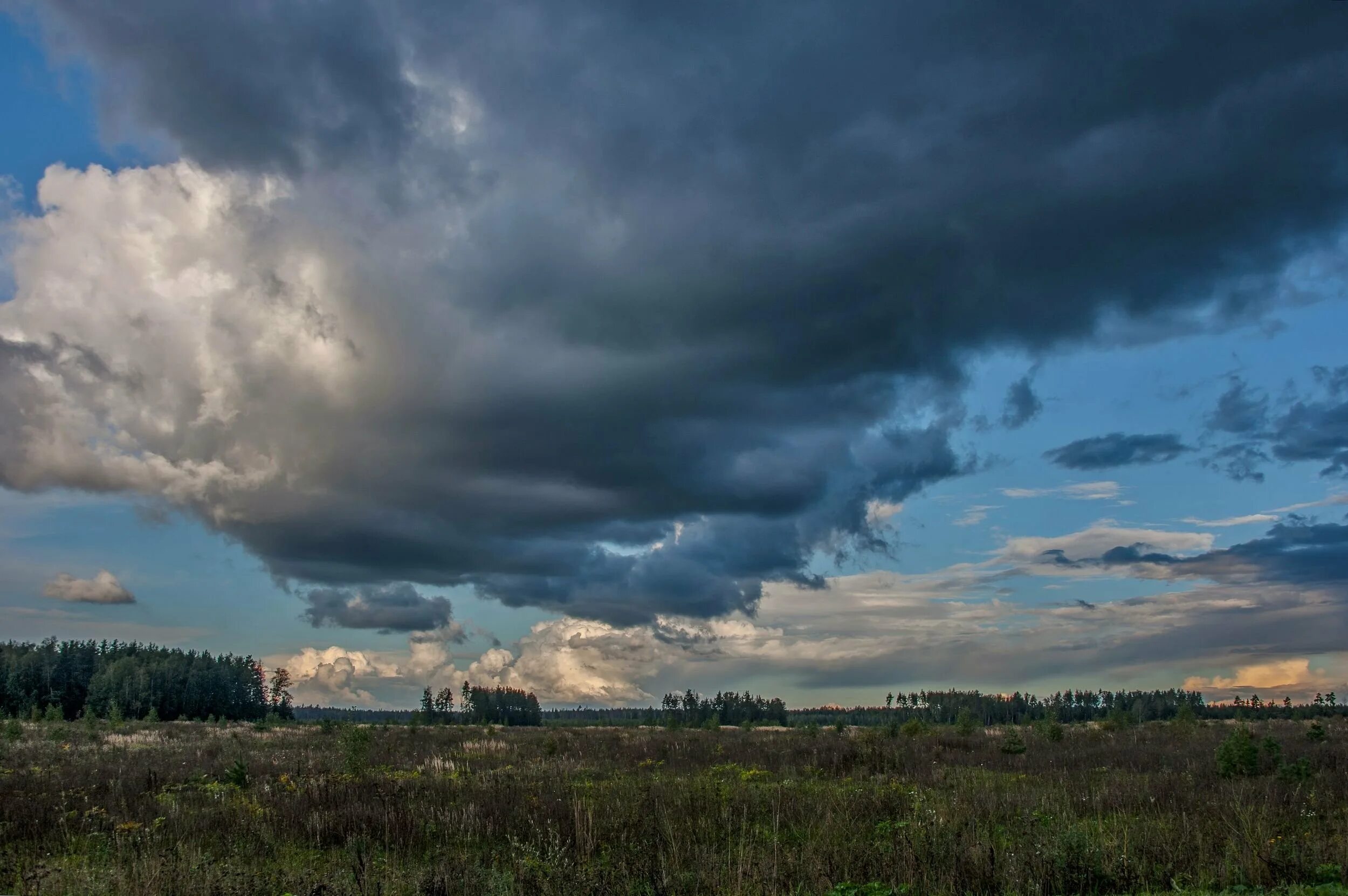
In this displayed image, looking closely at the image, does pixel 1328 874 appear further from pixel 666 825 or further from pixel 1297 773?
pixel 1297 773

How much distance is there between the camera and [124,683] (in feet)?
338

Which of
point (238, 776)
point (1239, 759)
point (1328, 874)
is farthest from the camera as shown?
point (1239, 759)

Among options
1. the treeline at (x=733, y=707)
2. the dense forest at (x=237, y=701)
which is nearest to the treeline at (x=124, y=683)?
the dense forest at (x=237, y=701)

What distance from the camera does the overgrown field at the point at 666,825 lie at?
421 inches

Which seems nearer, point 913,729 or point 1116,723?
point 913,729

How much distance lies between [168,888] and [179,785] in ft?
39.7

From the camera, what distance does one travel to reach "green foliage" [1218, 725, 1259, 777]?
75.3 feet

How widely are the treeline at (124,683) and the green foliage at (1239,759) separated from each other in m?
93.4

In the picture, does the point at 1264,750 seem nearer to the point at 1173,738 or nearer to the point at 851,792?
the point at 851,792

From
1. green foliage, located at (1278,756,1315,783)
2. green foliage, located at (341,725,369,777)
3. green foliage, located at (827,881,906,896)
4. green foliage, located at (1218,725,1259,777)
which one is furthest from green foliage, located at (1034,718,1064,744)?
green foliage, located at (827,881,906,896)

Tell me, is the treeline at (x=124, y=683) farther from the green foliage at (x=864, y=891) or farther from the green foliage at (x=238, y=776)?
the green foliage at (x=864, y=891)

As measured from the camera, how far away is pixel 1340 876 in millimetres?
11195

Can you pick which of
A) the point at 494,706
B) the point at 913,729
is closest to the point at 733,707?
the point at 494,706

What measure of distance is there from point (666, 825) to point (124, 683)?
116 metres
